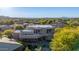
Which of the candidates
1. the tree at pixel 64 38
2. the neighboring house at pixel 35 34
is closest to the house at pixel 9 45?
the neighboring house at pixel 35 34

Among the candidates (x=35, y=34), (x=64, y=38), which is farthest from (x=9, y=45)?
(x=64, y=38)

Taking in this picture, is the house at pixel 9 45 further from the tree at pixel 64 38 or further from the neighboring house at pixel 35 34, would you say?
the tree at pixel 64 38

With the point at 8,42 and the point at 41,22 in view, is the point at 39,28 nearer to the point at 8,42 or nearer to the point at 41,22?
the point at 41,22

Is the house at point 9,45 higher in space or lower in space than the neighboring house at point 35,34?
lower
